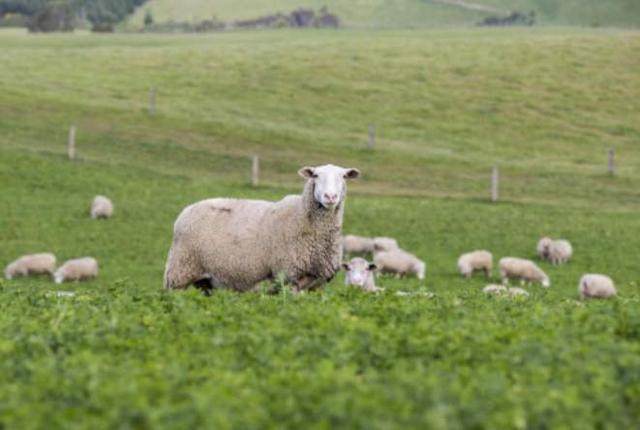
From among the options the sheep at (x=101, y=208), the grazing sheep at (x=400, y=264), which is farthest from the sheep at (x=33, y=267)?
the grazing sheep at (x=400, y=264)

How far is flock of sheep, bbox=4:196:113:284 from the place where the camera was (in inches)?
1161

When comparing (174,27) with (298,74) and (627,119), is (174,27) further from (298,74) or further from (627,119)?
(627,119)

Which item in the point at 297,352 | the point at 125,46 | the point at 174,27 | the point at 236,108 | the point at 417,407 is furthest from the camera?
the point at 174,27

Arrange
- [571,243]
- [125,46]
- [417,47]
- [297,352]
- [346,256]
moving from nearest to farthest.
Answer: [297,352]
[346,256]
[571,243]
[417,47]
[125,46]

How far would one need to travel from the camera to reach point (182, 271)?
59.7 ft

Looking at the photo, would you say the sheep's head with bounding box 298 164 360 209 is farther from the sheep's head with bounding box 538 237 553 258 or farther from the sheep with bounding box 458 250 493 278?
the sheep's head with bounding box 538 237 553 258

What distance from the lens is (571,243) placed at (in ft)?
118

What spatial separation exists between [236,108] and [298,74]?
34.8 feet

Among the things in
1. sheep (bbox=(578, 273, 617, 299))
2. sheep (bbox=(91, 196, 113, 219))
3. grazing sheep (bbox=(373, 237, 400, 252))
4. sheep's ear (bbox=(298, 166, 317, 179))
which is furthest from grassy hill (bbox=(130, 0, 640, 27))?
sheep's ear (bbox=(298, 166, 317, 179))

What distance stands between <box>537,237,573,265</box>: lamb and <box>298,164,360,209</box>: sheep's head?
16811 mm

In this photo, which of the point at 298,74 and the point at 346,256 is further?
the point at 298,74

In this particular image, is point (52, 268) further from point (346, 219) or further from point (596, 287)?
point (596, 287)

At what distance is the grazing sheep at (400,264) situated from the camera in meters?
30.5

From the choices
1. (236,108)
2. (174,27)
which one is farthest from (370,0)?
(236,108)
